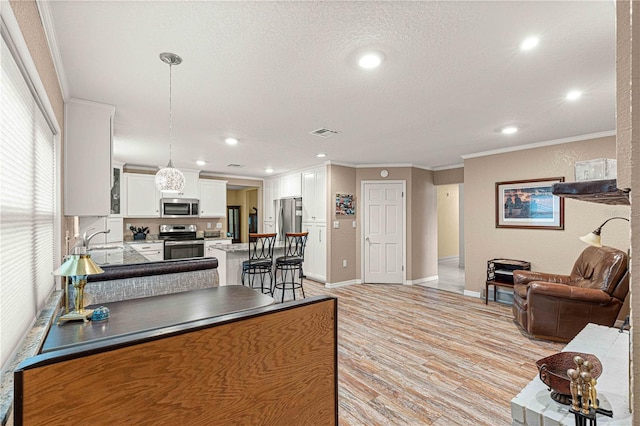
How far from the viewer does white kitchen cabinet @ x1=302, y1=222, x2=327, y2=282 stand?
5895 millimetres

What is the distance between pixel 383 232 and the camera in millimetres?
5977

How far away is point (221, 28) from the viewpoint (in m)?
1.69

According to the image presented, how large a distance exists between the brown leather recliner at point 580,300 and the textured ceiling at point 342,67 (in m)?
1.53

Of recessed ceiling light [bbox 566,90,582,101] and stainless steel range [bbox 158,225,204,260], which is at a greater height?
recessed ceiling light [bbox 566,90,582,101]

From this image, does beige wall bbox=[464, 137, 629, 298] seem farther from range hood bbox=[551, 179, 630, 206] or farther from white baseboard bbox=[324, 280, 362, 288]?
range hood bbox=[551, 179, 630, 206]

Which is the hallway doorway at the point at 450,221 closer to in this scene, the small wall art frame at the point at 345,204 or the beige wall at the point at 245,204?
the small wall art frame at the point at 345,204

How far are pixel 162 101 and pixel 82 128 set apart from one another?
0.72 metres

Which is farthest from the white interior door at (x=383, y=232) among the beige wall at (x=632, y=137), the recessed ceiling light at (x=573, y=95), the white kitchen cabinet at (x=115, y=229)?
the beige wall at (x=632, y=137)

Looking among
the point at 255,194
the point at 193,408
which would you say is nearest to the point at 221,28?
the point at 193,408

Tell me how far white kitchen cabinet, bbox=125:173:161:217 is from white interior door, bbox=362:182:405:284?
4.15 m

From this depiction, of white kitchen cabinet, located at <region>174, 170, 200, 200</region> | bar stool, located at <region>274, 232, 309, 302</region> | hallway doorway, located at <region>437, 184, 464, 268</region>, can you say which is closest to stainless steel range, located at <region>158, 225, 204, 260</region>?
white kitchen cabinet, located at <region>174, 170, 200, 200</region>

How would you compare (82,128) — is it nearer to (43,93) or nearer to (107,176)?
(107,176)

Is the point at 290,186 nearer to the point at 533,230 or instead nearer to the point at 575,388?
the point at 533,230

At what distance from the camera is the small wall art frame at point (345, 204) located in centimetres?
581
